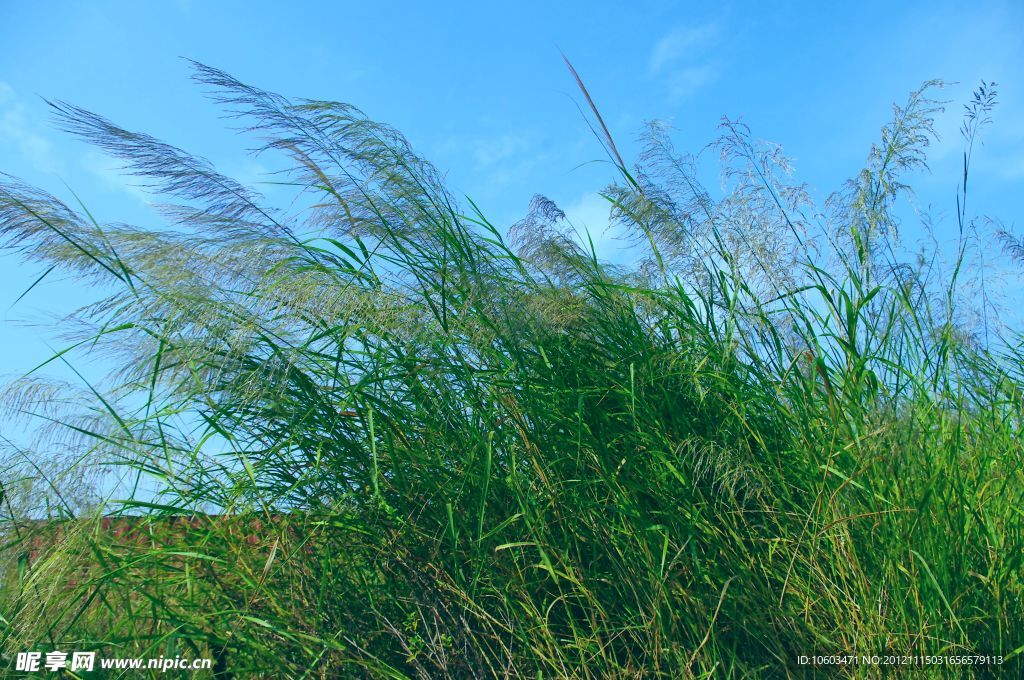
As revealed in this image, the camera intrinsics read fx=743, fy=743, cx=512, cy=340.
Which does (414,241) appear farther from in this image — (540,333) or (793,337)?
(793,337)

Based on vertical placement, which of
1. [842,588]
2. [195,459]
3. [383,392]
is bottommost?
[842,588]

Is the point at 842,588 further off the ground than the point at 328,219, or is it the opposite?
the point at 328,219

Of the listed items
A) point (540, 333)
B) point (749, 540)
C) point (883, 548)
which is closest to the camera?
point (883, 548)

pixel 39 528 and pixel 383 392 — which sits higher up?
pixel 383 392

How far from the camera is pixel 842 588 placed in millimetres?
2014

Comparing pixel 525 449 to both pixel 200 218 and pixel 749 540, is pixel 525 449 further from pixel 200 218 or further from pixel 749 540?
pixel 200 218

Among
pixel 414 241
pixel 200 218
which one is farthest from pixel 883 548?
pixel 200 218

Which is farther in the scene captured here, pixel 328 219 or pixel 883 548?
pixel 328 219

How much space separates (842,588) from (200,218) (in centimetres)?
225

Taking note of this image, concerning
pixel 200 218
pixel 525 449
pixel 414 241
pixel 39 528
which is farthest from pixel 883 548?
pixel 39 528

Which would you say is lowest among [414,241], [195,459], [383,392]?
[195,459]

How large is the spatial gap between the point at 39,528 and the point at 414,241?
1.52m

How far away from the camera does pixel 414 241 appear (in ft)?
7.94

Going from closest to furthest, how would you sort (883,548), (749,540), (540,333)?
(883,548) → (749,540) → (540,333)
